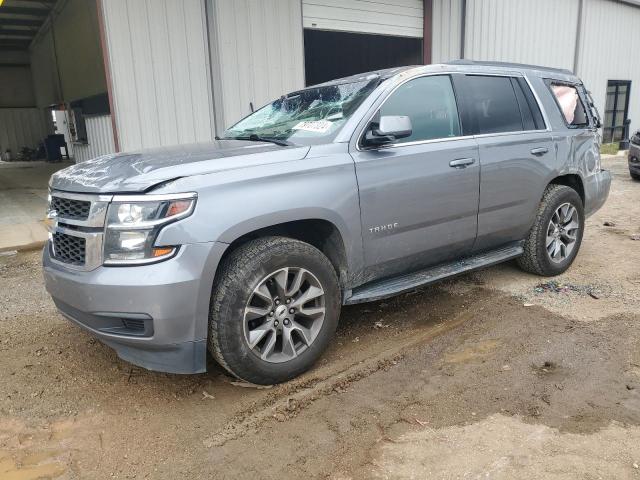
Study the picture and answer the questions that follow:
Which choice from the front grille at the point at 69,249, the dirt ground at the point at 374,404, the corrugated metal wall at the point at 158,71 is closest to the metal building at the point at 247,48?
the corrugated metal wall at the point at 158,71

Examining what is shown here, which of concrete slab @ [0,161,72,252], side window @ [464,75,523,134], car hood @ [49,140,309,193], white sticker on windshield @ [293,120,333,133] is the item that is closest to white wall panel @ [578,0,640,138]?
side window @ [464,75,523,134]

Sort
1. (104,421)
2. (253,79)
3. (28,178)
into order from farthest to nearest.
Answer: (28,178) → (253,79) → (104,421)

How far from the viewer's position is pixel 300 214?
3080 millimetres

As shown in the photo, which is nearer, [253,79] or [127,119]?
[127,119]

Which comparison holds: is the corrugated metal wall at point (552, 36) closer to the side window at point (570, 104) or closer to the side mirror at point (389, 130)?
the side window at point (570, 104)

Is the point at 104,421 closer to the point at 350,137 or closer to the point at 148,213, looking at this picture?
the point at 148,213

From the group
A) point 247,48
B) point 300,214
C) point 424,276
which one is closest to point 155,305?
point 300,214

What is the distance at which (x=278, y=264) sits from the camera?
2.98 metres

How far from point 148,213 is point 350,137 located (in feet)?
4.64

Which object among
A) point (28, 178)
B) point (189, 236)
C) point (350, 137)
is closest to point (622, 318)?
point (350, 137)

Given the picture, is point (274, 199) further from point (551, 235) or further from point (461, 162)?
point (551, 235)

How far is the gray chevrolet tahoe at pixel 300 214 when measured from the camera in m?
2.70

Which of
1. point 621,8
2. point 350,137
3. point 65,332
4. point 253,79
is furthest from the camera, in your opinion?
point 621,8

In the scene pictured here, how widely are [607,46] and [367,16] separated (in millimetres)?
11122
